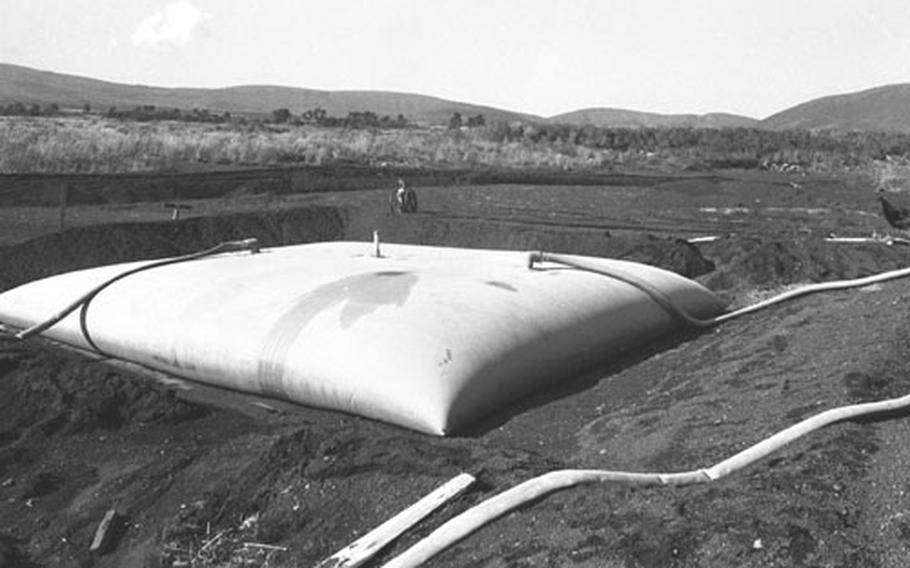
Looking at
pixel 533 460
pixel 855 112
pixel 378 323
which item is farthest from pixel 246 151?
pixel 855 112

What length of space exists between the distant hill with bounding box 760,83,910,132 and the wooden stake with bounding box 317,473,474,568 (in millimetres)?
84233

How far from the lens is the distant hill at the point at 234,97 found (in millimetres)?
111812

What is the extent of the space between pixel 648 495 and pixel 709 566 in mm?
758

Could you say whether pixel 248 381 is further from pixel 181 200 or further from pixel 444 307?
pixel 181 200

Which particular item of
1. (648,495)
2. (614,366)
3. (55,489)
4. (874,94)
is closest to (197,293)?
(55,489)

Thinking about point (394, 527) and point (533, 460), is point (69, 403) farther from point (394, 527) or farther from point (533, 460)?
point (533, 460)

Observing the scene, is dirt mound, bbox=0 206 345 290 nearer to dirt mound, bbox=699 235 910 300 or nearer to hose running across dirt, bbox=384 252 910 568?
dirt mound, bbox=699 235 910 300

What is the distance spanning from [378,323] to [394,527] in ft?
7.12

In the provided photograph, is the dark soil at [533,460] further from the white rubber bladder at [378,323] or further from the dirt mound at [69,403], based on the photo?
the white rubber bladder at [378,323]

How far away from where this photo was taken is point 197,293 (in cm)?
789

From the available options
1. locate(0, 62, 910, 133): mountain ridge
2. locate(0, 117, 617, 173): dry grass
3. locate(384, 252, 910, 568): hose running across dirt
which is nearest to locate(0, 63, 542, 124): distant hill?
locate(0, 62, 910, 133): mountain ridge

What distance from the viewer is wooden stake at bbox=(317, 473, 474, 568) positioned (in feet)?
14.3

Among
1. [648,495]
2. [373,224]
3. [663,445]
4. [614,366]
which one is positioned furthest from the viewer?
[373,224]

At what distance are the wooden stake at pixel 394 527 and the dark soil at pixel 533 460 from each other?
0.18 feet
